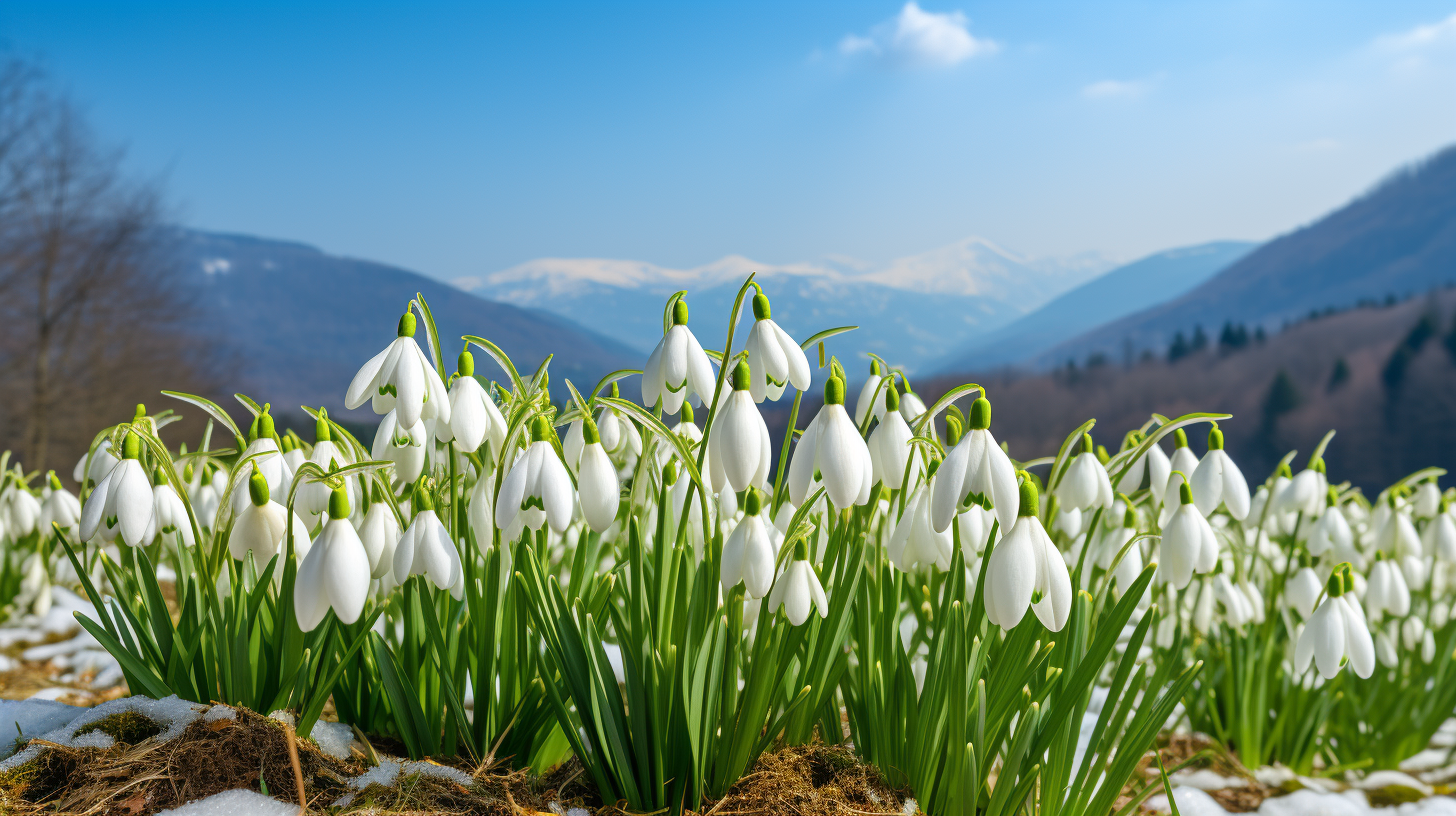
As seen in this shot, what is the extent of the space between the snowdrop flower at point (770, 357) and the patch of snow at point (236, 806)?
1411 mm

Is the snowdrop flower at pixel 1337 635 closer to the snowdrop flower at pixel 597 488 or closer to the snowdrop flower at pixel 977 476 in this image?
the snowdrop flower at pixel 977 476

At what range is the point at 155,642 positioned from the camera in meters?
2.25

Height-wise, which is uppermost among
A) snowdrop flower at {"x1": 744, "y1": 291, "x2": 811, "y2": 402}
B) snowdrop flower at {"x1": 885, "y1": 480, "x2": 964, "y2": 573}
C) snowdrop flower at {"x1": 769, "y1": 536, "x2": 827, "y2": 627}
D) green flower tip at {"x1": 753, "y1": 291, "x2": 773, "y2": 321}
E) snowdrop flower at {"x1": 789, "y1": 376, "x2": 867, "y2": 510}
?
green flower tip at {"x1": 753, "y1": 291, "x2": 773, "y2": 321}

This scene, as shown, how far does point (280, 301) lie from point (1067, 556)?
6582 cm

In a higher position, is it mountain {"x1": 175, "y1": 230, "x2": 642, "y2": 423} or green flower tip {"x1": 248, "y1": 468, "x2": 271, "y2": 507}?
mountain {"x1": 175, "y1": 230, "x2": 642, "y2": 423}

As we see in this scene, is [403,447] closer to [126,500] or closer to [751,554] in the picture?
[126,500]

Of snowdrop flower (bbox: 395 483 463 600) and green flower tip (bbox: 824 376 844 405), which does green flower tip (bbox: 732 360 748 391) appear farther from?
snowdrop flower (bbox: 395 483 463 600)

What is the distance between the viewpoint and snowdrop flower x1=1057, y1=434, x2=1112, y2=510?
78.7 inches

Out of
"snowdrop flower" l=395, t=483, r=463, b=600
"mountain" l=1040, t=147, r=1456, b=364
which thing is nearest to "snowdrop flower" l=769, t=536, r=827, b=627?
"snowdrop flower" l=395, t=483, r=463, b=600

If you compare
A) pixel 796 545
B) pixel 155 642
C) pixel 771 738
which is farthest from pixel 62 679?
pixel 796 545

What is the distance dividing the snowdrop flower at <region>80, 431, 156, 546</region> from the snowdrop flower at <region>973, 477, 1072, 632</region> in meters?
1.80

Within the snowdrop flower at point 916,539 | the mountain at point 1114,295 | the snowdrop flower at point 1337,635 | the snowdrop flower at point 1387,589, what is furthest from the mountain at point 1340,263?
the snowdrop flower at point 916,539

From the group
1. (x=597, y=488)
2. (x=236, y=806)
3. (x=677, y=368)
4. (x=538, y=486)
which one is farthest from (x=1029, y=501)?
(x=236, y=806)

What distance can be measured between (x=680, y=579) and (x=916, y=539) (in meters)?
0.55
